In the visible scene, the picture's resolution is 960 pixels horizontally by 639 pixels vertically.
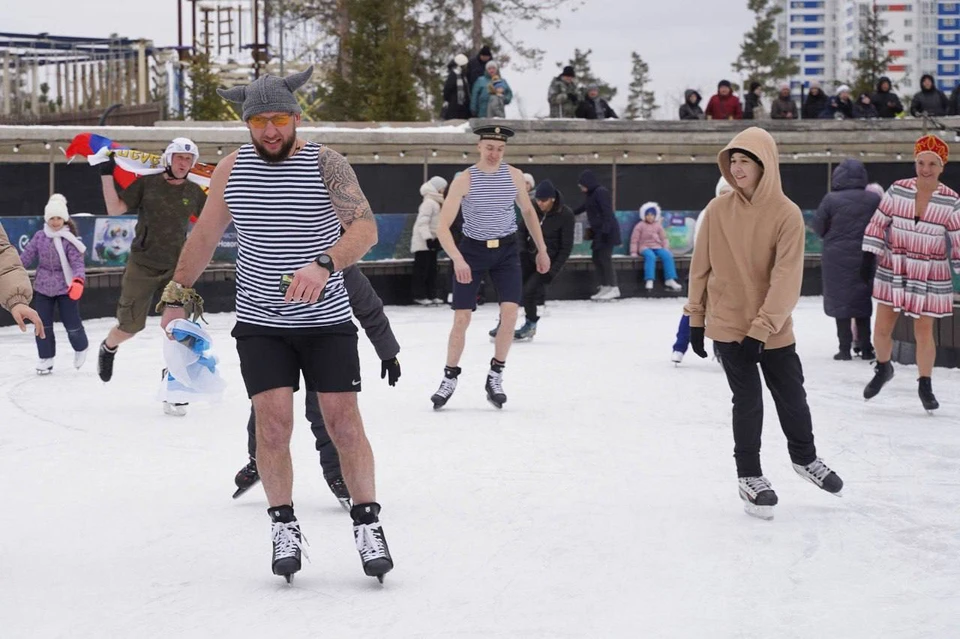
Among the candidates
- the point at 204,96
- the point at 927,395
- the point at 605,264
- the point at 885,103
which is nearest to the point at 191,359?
the point at 927,395

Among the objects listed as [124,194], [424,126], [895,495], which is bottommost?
[895,495]

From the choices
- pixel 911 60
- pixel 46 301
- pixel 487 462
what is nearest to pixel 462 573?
pixel 487 462

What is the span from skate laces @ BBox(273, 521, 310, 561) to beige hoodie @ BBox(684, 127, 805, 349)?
208 cm

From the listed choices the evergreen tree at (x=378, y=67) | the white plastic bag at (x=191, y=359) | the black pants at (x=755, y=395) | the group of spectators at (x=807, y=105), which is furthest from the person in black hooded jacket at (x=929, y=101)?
the white plastic bag at (x=191, y=359)

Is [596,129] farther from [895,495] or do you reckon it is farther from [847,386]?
[895,495]

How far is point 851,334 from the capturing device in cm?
1251

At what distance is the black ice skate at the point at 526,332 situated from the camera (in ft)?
47.5

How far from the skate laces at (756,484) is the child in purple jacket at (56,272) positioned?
6.67 metres

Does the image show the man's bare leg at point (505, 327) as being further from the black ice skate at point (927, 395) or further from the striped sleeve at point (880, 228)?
the black ice skate at point (927, 395)

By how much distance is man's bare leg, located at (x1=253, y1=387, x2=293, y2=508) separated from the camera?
490 centimetres

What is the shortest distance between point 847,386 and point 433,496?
16.6ft

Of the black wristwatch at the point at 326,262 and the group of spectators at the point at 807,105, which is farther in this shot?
the group of spectators at the point at 807,105

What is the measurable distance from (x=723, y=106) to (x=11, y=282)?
73.0 ft

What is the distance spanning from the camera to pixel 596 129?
24.5 meters
